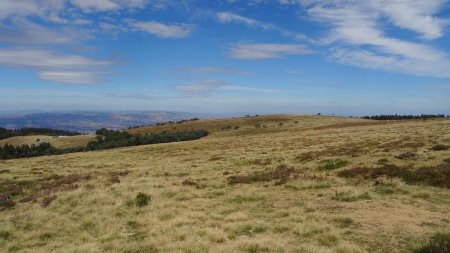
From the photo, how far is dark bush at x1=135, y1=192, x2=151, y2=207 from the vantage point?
1882cm

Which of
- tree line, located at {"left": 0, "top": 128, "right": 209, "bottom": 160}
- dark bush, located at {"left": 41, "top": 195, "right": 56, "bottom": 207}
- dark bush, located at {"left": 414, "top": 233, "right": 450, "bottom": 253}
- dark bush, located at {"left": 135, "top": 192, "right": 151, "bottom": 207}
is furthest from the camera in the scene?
tree line, located at {"left": 0, "top": 128, "right": 209, "bottom": 160}

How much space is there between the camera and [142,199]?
19.2 m

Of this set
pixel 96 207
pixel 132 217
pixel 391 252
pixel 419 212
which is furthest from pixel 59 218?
pixel 419 212

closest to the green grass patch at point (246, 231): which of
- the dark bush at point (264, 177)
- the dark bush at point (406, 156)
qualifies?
the dark bush at point (264, 177)

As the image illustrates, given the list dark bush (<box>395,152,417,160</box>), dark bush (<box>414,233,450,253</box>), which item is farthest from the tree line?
dark bush (<box>414,233,450,253</box>)

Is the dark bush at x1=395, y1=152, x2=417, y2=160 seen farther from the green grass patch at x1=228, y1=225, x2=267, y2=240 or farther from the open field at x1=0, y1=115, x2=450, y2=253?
the green grass patch at x1=228, y1=225, x2=267, y2=240

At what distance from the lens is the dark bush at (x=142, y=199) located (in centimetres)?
1882

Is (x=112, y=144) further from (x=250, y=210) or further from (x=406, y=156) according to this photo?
(x=250, y=210)

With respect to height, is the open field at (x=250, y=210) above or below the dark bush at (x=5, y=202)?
above

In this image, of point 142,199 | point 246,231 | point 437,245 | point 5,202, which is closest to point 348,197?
point 246,231

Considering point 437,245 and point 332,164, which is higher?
point 332,164

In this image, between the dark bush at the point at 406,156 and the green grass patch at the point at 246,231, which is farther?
the dark bush at the point at 406,156

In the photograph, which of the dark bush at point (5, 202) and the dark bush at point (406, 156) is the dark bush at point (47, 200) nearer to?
the dark bush at point (5, 202)

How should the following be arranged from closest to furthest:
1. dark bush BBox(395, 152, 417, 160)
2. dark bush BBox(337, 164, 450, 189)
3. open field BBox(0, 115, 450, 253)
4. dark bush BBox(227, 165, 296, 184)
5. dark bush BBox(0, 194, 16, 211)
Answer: open field BBox(0, 115, 450, 253) < dark bush BBox(337, 164, 450, 189) < dark bush BBox(0, 194, 16, 211) < dark bush BBox(227, 165, 296, 184) < dark bush BBox(395, 152, 417, 160)
